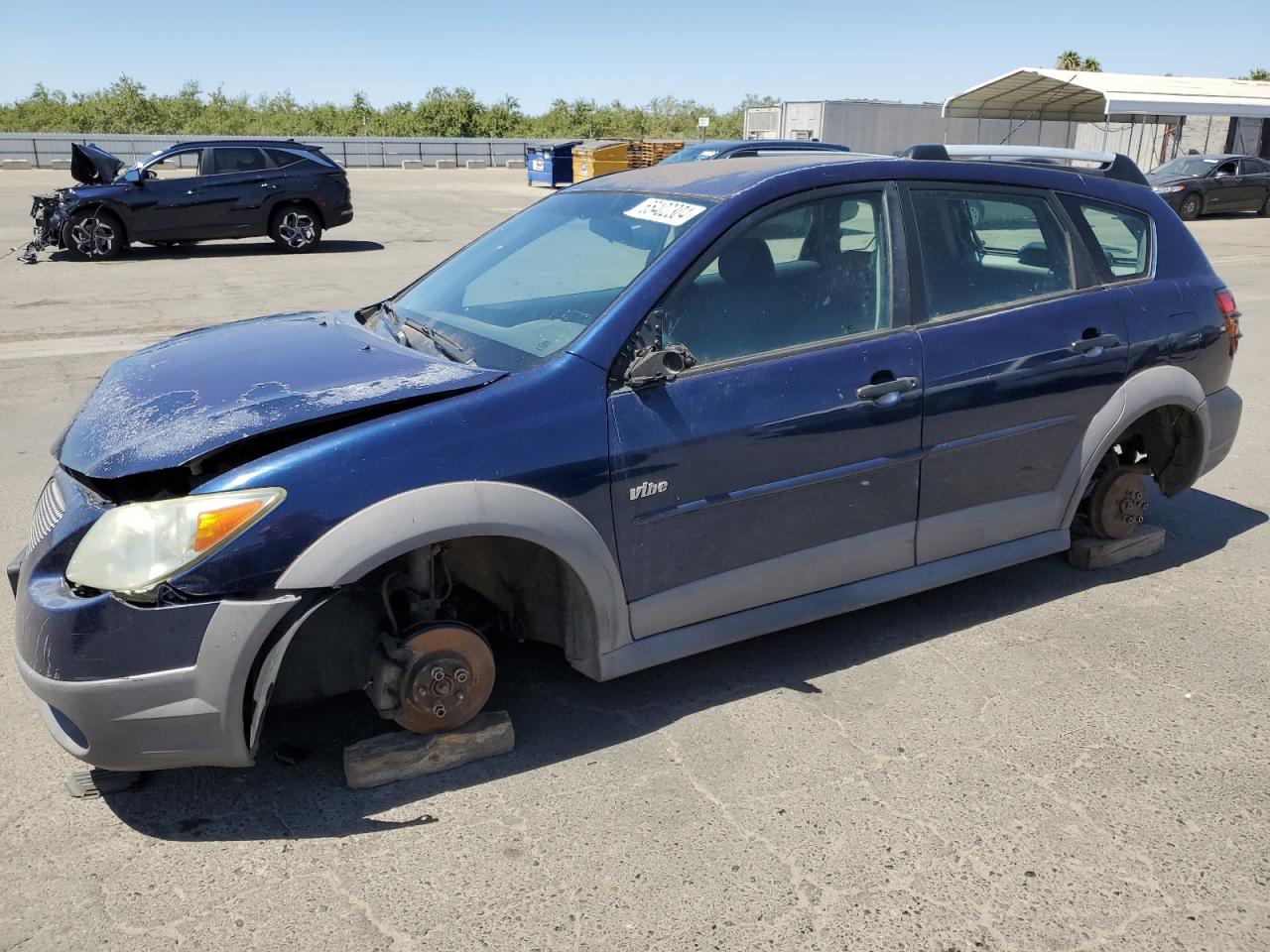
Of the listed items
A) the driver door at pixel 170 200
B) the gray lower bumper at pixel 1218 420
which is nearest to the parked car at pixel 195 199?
the driver door at pixel 170 200

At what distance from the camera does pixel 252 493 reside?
2.59 meters

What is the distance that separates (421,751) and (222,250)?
598 inches

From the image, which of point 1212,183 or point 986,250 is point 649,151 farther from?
point 986,250

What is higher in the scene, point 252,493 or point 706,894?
point 252,493

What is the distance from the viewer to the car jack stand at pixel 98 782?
293cm

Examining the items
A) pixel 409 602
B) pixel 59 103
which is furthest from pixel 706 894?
pixel 59 103

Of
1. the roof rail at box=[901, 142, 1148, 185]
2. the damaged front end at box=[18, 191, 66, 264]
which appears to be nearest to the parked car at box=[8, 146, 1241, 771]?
the roof rail at box=[901, 142, 1148, 185]

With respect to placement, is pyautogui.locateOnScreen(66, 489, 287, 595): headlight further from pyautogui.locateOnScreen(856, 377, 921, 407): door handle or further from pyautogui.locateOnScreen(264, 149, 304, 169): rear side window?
Answer: pyautogui.locateOnScreen(264, 149, 304, 169): rear side window

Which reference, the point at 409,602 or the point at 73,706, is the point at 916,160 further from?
the point at 73,706

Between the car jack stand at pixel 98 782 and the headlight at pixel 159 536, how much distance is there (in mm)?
713

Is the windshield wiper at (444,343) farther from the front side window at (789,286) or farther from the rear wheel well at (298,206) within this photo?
the rear wheel well at (298,206)

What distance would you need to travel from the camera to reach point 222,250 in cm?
1631

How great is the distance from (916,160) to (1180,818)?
7.73 feet

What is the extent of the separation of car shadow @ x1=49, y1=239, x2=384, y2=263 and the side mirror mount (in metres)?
14.1
